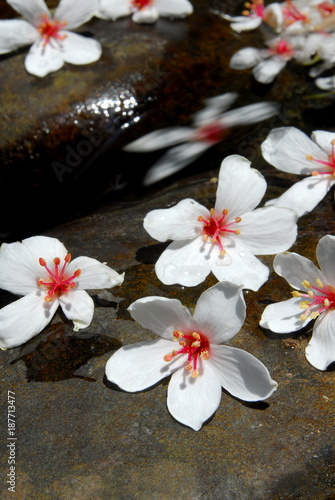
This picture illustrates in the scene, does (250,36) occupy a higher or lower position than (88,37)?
lower

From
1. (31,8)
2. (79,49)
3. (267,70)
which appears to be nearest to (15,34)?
(31,8)

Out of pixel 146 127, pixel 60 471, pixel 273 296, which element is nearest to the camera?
pixel 60 471

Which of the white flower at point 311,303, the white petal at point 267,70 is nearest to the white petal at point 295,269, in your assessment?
the white flower at point 311,303

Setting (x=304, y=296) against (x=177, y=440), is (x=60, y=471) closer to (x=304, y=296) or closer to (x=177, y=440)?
(x=177, y=440)

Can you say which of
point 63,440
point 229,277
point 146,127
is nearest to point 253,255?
point 229,277

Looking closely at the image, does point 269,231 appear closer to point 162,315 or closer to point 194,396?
point 162,315

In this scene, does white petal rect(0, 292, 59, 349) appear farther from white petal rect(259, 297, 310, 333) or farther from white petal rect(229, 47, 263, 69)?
white petal rect(229, 47, 263, 69)

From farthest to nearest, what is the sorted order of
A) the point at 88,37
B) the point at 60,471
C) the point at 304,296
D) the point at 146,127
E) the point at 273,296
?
the point at 88,37 < the point at 146,127 < the point at 273,296 < the point at 304,296 < the point at 60,471

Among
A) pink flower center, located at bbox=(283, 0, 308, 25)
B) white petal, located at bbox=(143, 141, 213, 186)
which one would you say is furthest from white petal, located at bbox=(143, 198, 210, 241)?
pink flower center, located at bbox=(283, 0, 308, 25)
